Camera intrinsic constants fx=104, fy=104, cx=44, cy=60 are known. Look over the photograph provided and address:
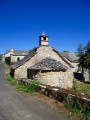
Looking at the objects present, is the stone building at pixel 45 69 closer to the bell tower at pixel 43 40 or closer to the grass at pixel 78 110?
the bell tower at pixel 43 40

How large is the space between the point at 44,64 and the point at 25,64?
3699mm

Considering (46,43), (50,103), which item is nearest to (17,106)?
(50,103)

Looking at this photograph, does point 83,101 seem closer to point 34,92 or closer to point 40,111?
point 40,111

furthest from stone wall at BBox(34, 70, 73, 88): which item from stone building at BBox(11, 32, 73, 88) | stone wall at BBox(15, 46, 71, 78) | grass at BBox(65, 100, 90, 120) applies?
grass at BBox(65, 100, 90, 120)

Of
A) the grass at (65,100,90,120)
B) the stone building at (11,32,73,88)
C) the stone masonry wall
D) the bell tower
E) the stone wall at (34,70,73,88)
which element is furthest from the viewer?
the bell tower

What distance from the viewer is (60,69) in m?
12.6

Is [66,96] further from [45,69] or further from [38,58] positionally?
[38,58]

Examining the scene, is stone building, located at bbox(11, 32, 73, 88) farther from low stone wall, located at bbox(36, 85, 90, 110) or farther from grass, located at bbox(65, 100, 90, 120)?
grass, located at bbox(65, 100, 90, 120)

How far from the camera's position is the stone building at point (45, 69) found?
1178 centimetres

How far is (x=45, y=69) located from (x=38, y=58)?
184 inches

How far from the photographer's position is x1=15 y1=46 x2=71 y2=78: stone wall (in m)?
15.1

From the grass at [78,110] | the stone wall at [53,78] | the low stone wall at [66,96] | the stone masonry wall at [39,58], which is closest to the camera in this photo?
the grass at [78,110]

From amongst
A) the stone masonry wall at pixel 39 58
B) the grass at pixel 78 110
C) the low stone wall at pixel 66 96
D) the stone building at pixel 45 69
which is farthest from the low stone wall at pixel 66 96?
the stone masonry wall at pixel 39 58

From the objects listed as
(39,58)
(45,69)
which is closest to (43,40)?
(39,58)
